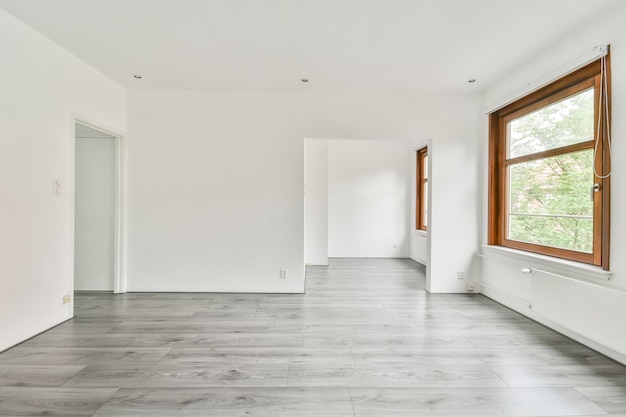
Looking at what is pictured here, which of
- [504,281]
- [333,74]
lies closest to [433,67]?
[333,74]

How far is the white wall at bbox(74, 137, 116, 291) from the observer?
13.4 feet

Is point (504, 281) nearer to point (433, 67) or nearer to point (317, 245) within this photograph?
point (433, 67)

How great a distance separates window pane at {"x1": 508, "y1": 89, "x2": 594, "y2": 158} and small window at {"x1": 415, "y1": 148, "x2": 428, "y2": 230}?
→ 2.65 m

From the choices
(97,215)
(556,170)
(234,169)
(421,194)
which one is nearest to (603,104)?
(556,170)

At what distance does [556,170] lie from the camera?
10.1 ft

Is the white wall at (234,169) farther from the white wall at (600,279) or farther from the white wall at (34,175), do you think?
the white wall at (600,279)

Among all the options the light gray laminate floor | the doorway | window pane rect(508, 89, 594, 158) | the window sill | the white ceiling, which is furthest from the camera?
the doorway

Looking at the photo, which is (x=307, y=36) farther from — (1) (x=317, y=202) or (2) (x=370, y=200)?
(2) (x=370, y=200)

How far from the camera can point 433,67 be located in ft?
11.1

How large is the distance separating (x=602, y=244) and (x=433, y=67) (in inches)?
90.4

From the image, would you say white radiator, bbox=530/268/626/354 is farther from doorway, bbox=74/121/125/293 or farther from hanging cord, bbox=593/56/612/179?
doorway, bbox=74/121/125/293

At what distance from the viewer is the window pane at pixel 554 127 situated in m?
2.74

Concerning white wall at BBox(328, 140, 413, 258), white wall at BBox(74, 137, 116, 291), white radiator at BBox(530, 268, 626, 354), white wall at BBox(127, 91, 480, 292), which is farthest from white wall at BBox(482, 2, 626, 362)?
white wall at BBox(74, 137, 116, 291)

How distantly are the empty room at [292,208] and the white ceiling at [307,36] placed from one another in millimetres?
25
